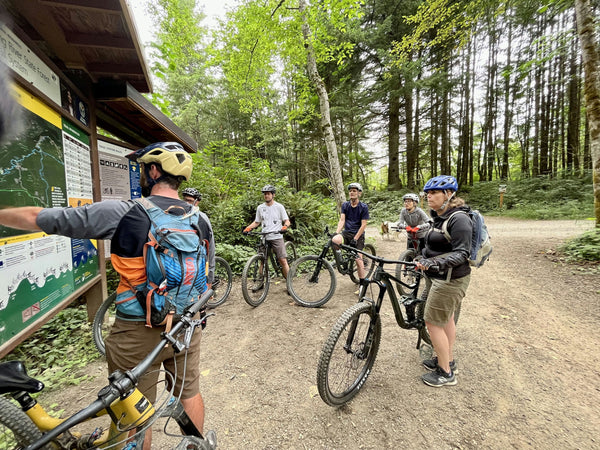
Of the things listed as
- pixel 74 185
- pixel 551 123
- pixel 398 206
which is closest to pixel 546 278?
pixel 74 185

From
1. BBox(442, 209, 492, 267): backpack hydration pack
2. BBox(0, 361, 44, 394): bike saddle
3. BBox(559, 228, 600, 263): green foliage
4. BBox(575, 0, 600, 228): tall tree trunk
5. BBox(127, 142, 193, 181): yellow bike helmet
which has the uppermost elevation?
BBox(575, 0, 600, 228): tall tree trunk

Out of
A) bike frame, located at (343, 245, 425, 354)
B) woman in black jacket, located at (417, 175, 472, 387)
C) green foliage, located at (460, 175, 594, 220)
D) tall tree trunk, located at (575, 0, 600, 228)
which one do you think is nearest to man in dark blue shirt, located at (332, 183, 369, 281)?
bike frame, located at (343, 245, 425, 354)

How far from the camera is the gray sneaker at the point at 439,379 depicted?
275cm

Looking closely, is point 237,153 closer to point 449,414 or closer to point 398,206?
point 449,414

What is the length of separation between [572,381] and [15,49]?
6506 millimetres

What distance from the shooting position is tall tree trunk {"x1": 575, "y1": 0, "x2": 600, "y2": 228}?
600cm

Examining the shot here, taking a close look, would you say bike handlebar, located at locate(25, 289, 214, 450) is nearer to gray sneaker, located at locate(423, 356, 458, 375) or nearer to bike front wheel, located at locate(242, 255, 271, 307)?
gray sneaker, located at locate(423, 356, 458, 375)

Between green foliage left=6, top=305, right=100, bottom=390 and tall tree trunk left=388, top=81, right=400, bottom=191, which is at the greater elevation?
tall tree trunk left=388, top=81, right=400, bottom=191

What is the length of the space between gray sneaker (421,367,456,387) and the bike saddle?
3250 mm

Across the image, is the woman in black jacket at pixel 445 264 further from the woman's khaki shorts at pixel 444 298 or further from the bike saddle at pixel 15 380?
the bike saddle at pixel 15 380

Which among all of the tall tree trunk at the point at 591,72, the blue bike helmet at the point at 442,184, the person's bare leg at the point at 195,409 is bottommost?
the person's bare leg at the point at 195,409

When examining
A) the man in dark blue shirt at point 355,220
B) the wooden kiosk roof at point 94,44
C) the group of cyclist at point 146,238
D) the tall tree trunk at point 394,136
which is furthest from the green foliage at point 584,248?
the tall tree trunk at point 394,136

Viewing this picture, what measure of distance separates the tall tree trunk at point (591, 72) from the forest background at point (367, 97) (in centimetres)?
3

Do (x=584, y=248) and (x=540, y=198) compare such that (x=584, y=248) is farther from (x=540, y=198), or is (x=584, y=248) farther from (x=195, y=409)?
(x=540, y=198)
